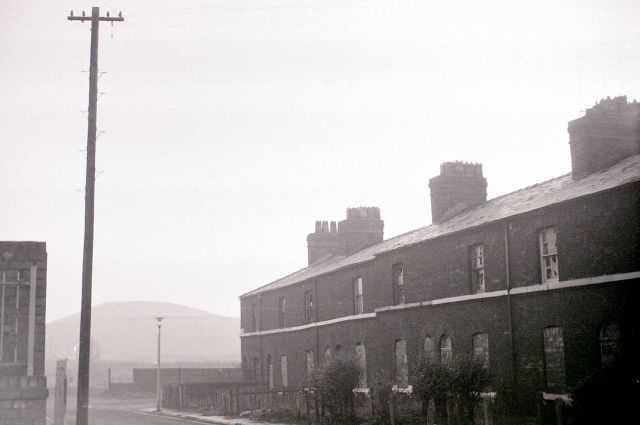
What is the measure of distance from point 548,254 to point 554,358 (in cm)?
290

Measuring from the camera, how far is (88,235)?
55.3 ft

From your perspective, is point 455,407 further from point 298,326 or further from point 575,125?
point 298,326

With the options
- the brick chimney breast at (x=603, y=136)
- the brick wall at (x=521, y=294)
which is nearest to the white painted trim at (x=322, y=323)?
the brick wall at (x=521, y=294)

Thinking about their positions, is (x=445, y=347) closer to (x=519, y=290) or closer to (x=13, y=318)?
(x=519, y=290)

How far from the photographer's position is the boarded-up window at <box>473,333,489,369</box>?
23.7 meters

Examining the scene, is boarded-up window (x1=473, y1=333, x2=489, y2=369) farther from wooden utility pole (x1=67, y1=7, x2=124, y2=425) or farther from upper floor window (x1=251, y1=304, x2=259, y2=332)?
upper floor window (x1=251, y1=304, x2=259, y2=332)

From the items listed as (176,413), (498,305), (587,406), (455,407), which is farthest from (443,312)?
(176,413)

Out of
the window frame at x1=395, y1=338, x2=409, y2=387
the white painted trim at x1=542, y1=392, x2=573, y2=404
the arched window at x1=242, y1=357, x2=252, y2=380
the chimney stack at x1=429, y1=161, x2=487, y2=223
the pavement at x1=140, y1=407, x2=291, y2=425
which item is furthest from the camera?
the arched window at x1=242, y1=357, x2=252, y2=380

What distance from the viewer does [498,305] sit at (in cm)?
2344

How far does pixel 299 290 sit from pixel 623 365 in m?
25.0

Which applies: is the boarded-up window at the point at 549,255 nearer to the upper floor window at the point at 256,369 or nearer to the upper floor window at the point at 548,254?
the upper floor window at the point at 548,254

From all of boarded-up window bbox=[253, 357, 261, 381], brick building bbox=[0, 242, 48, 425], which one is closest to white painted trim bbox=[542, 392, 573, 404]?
brick building bbox=[0, 242, 48, 425]

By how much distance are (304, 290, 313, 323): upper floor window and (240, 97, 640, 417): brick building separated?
13.3ft

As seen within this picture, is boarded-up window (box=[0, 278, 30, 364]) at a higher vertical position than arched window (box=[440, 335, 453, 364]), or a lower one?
higher
